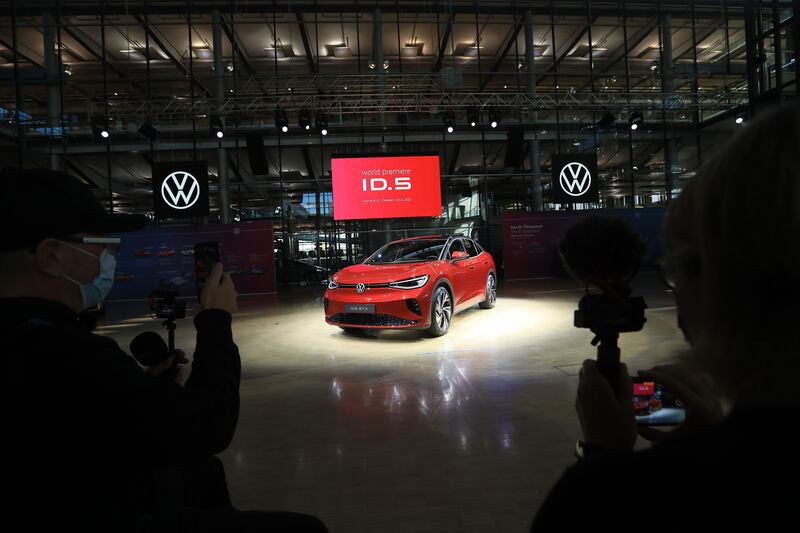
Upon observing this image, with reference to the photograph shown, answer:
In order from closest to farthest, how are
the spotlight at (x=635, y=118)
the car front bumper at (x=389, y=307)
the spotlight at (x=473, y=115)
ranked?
the car front bumper at (x=389, y=307)
the spotlight at (x=473, y=115)
the spotlight at (x=635, y=118)

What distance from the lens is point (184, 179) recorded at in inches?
498

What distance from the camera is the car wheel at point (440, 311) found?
241 inches

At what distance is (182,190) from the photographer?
12.7 metres

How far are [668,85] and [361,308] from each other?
49.8ft

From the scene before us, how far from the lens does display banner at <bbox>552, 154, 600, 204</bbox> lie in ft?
44.9

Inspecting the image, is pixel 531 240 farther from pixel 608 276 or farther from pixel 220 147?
pixel 608 276

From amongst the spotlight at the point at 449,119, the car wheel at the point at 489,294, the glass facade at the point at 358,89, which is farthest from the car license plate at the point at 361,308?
the glass facade at the point at 358,89

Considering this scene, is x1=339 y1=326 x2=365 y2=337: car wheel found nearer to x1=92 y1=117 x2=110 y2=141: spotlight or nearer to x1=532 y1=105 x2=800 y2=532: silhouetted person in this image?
x1=532 y1=105 x2=800 y2=532: silhouetted person

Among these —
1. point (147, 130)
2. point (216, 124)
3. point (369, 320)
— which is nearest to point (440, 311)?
point (369, 320)

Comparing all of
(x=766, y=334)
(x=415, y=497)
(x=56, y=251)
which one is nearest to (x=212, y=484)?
(x=56, y=251)

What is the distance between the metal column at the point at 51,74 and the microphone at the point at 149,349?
1581 cm

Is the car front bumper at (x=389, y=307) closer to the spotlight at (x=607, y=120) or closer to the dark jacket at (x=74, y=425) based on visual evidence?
the dark jacket at (x=74, y=425)

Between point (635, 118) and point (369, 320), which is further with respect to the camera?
point (635, 118)

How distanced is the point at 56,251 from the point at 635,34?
19409 mm
